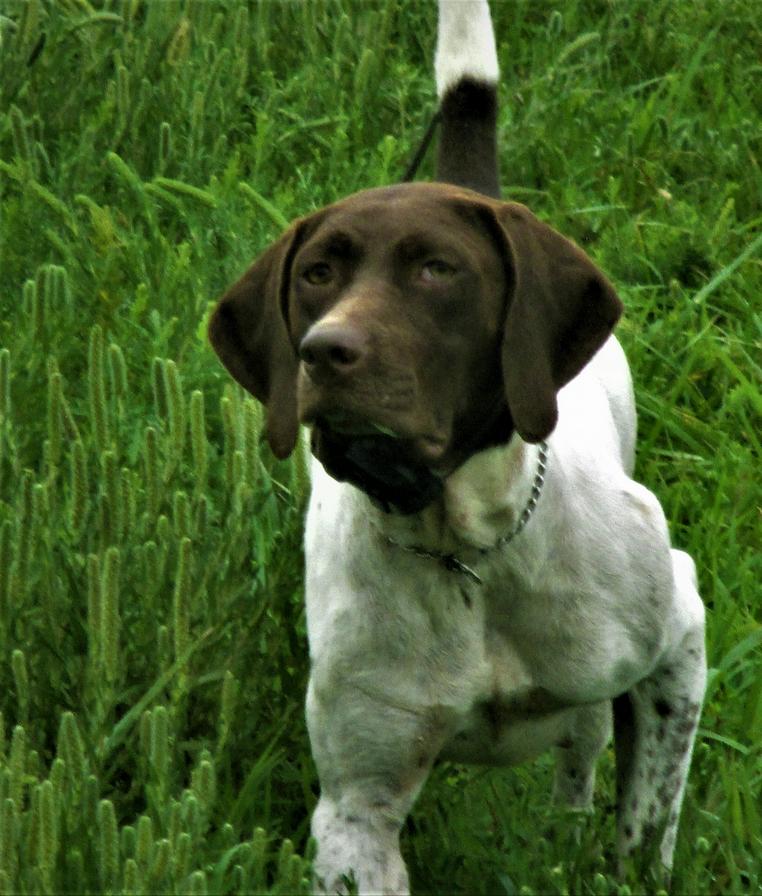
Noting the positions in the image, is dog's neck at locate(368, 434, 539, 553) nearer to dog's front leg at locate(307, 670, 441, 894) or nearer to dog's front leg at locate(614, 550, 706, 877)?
dog's front leg at locate(307, 670, 441, 894)

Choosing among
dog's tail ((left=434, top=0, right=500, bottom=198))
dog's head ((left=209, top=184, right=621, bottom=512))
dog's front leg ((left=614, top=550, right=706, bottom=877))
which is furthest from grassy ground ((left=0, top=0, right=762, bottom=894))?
dog's tail ((left=434, top=0, right=500, bottom=198))

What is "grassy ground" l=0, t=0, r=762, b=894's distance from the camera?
316 centimetres

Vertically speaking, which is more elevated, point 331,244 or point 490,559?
point 331,244

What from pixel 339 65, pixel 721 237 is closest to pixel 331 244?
pixel 721 237

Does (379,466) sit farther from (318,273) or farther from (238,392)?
(238,392)

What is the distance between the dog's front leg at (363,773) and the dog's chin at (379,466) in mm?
320

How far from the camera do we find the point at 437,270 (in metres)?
2.93

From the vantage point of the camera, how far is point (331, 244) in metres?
2.98

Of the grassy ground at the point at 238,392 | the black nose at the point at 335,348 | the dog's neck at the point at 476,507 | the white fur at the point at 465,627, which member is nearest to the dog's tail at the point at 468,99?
the grassy ground at the point at 238,392

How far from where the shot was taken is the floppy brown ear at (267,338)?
3.10 m

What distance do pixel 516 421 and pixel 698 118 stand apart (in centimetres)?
314

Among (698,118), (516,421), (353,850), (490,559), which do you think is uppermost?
(516,421)

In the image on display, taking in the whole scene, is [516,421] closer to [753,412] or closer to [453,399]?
[453,399]

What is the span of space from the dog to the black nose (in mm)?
39
